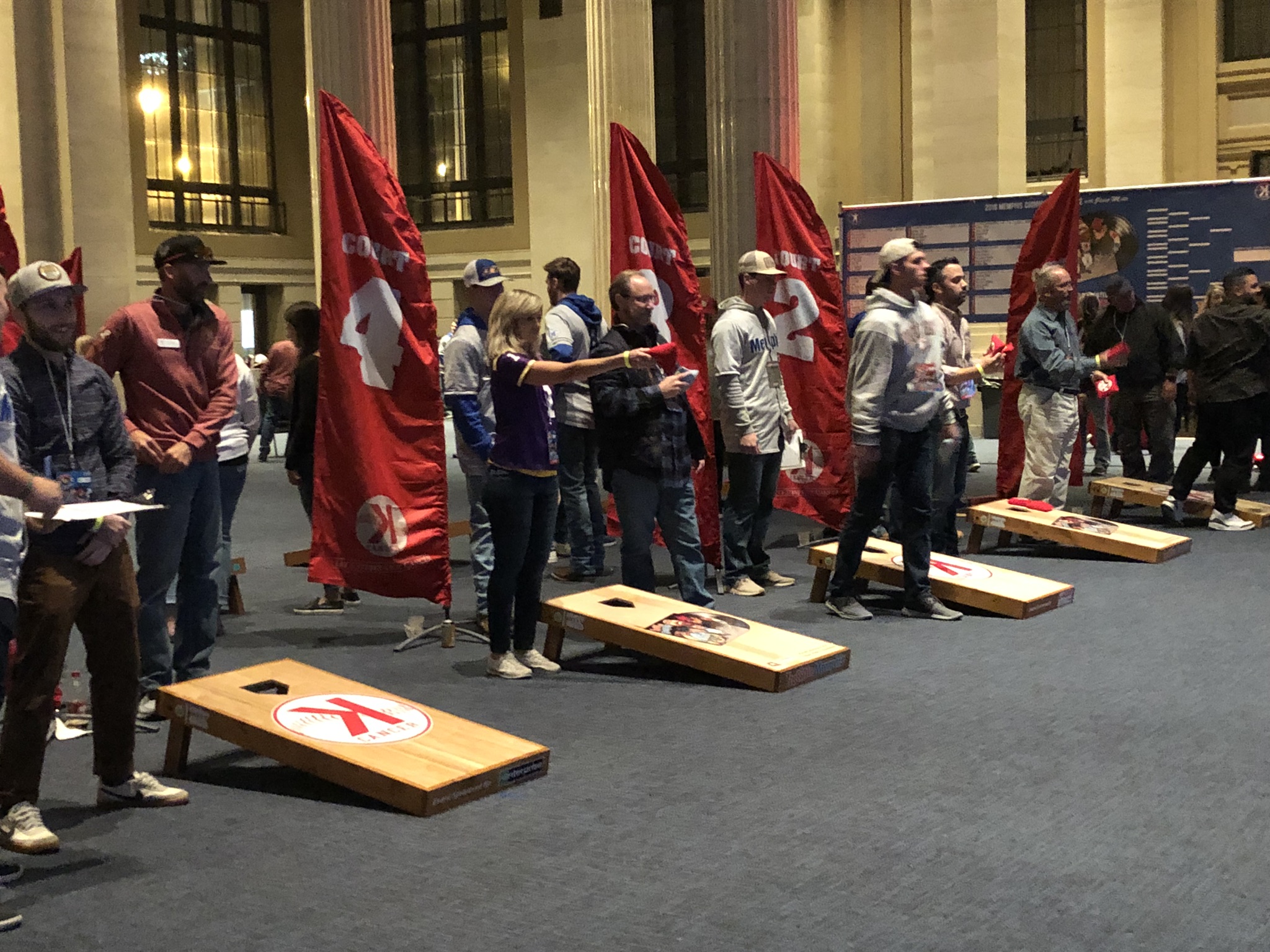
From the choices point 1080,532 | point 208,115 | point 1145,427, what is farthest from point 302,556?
point 208,115

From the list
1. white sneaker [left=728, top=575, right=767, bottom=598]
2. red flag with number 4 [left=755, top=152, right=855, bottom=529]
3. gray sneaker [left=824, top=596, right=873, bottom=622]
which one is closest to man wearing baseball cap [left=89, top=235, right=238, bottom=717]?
gray sneaker [left=824, top=596, right=873, bottom=622]

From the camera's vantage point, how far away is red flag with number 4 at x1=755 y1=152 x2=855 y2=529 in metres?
9.06

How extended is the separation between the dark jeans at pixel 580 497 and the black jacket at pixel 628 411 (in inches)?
74.2

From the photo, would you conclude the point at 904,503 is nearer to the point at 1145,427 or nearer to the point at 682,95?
the point at 1145,427

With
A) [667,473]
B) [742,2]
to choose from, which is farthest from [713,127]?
[667,473]

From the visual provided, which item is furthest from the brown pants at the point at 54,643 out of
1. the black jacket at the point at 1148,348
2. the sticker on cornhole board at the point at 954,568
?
the black jacket at the point at 1148,348

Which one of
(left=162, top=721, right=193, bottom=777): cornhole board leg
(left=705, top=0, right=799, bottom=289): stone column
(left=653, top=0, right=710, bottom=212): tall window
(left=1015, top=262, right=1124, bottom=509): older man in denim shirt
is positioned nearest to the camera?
(left=162, top=721, right=193, bottom=777): cornhole board leg

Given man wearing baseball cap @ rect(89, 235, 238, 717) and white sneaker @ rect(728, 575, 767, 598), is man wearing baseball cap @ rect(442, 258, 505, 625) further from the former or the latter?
white sneaker @ rect(728, 575, 767, 598)

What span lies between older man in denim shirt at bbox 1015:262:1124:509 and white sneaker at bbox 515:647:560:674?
449 cm

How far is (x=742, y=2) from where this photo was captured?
1191 cm

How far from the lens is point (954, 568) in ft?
26.5

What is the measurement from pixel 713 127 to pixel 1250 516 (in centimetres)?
516

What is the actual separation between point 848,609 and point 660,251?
82.4 inches

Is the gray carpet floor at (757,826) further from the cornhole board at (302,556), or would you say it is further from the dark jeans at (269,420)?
the dark jeans at (269,420)
